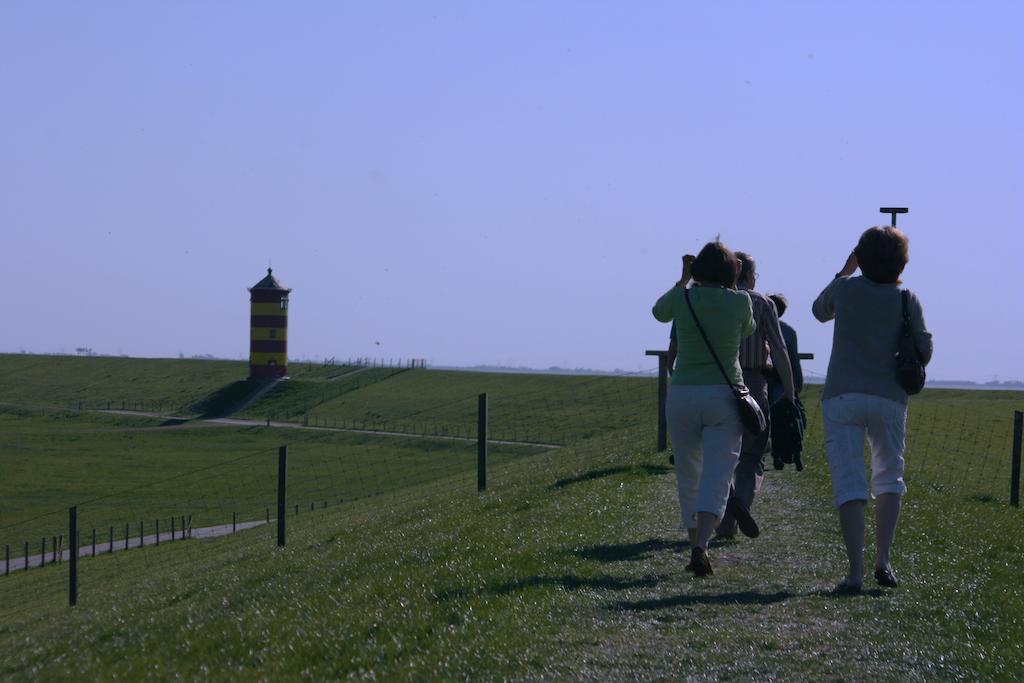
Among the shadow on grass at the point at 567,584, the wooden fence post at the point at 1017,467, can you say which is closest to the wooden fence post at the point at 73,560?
the shadow on grass at the point at 567,584

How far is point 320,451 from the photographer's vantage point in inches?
3108

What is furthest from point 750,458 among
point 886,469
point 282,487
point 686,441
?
point 282,487

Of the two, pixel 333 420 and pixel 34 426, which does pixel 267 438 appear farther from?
pixel 34 426

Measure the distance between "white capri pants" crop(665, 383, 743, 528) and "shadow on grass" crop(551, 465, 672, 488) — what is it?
8.84m

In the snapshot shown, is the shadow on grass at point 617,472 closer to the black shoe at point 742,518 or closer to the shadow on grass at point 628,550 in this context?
the shadow on grass at point 628,550

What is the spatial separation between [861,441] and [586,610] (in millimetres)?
2236

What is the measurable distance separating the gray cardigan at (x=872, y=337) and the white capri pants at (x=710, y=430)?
0.75 meters

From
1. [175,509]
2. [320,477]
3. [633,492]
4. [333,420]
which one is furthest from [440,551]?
[333,420]

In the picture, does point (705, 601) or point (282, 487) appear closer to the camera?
point (705, 601)

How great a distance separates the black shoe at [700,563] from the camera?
9742 millimetres

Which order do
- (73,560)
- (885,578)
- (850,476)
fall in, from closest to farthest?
1. (850,476)
2. (885,578)
3. (73,560)

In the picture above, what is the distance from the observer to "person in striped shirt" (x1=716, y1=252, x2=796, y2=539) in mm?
10719

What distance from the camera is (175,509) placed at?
53.3m

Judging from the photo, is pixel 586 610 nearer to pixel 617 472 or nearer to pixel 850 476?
pixel 850 476
